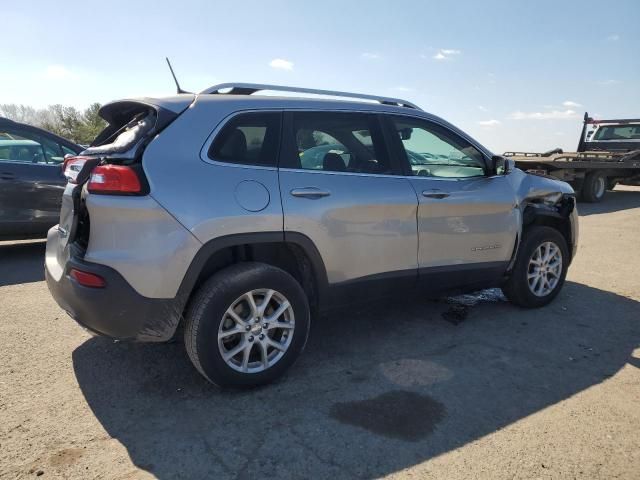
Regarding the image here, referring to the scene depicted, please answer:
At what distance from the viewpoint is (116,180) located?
2.80 meters

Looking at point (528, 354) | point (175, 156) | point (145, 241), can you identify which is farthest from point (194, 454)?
point (528, 354)

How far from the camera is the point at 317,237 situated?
330cm

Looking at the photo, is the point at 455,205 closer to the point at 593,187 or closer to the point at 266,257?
the point at 266,257

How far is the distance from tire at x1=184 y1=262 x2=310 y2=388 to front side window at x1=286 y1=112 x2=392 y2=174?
2.66 feet

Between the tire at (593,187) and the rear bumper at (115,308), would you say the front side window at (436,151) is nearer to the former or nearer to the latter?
the rear bumper at (115,308)

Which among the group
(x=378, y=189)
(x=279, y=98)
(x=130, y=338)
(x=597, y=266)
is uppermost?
(x=279, y=98)

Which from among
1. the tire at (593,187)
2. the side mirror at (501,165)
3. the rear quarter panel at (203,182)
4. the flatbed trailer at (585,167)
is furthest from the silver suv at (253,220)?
the tire at (593,187)

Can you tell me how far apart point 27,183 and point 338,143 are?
491cm

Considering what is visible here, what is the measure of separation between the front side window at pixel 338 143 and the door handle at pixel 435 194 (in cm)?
34

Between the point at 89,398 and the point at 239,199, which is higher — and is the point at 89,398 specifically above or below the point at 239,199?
below

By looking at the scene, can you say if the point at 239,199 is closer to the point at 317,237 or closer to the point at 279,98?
the point at 317,237

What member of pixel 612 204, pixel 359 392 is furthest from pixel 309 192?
pixel 612 204

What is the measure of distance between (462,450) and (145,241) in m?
2.02

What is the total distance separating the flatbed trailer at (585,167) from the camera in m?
12.6
